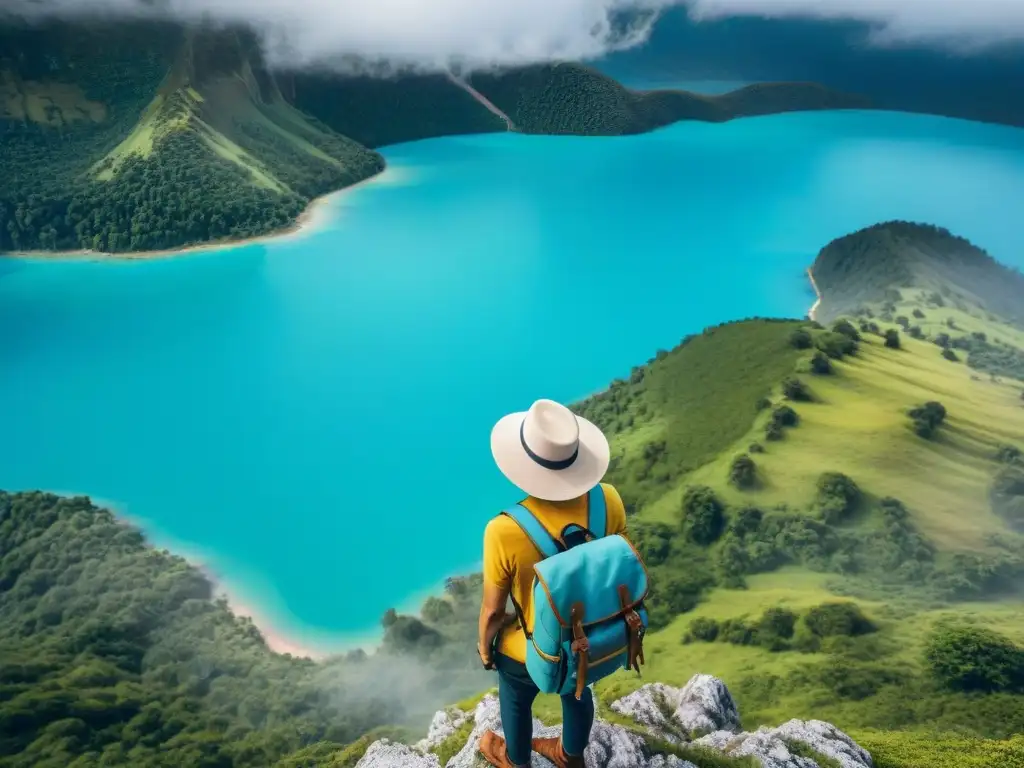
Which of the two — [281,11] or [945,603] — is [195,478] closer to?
[945,603]

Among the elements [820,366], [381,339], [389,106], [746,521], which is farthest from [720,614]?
[389,106]

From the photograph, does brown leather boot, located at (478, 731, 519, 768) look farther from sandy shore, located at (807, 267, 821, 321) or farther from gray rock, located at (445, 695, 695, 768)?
sandy shore, located at (807, 267, 821, 321)

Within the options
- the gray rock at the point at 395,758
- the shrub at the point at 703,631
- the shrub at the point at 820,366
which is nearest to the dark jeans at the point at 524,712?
the gray rock at the point at 395,758

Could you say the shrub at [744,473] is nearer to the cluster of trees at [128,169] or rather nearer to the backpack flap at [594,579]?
the backpack flap at [594,579]

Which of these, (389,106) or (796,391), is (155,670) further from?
(389,106)

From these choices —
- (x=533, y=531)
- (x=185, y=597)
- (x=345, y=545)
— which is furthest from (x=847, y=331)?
(x=533, y=531)

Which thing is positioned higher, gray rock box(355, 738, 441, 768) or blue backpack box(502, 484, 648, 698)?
blue backpack box(502, 484, 648, 698)

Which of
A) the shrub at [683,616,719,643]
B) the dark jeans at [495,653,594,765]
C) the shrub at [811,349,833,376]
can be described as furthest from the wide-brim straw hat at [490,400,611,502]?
the shrub at [811,349,833,376]
